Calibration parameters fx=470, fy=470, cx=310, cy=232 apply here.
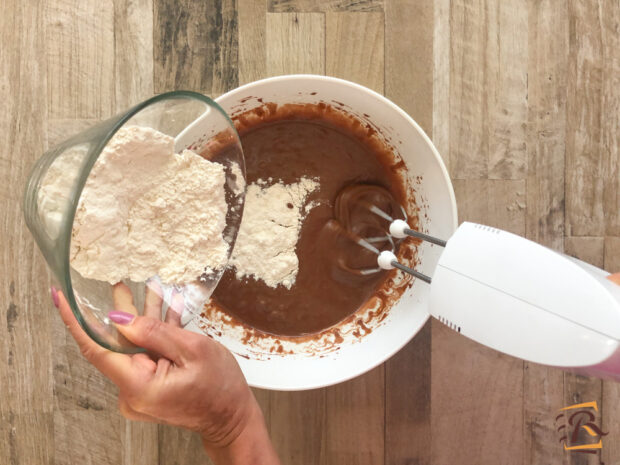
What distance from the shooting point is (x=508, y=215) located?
0.94 m

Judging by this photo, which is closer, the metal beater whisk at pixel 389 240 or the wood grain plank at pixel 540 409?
the metal beater whisk at pixel 389 240

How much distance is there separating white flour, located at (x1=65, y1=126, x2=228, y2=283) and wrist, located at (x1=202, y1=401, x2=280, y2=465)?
0.87ft

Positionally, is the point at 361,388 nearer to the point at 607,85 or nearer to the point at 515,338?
the point at 515,338

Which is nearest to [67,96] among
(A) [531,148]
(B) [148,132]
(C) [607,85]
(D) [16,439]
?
(B) [148,132]

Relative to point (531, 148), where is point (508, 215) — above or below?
below

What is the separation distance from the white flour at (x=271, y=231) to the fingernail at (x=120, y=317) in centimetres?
25

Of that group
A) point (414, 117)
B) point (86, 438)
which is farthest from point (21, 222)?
point (414, 117)

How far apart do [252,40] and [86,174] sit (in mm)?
510

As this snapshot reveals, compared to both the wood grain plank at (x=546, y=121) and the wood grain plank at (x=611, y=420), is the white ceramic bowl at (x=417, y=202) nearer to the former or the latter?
the wood grain plank at (x=546, y=121)

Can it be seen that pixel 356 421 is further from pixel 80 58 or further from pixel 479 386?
pixel 80 58

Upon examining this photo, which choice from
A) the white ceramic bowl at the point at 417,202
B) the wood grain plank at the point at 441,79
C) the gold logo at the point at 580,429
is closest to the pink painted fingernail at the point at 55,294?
the white ceramic bowl at the point at 417,202

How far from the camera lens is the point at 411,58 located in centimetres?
92

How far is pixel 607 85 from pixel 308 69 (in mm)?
605

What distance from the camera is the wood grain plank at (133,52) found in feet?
2.90
